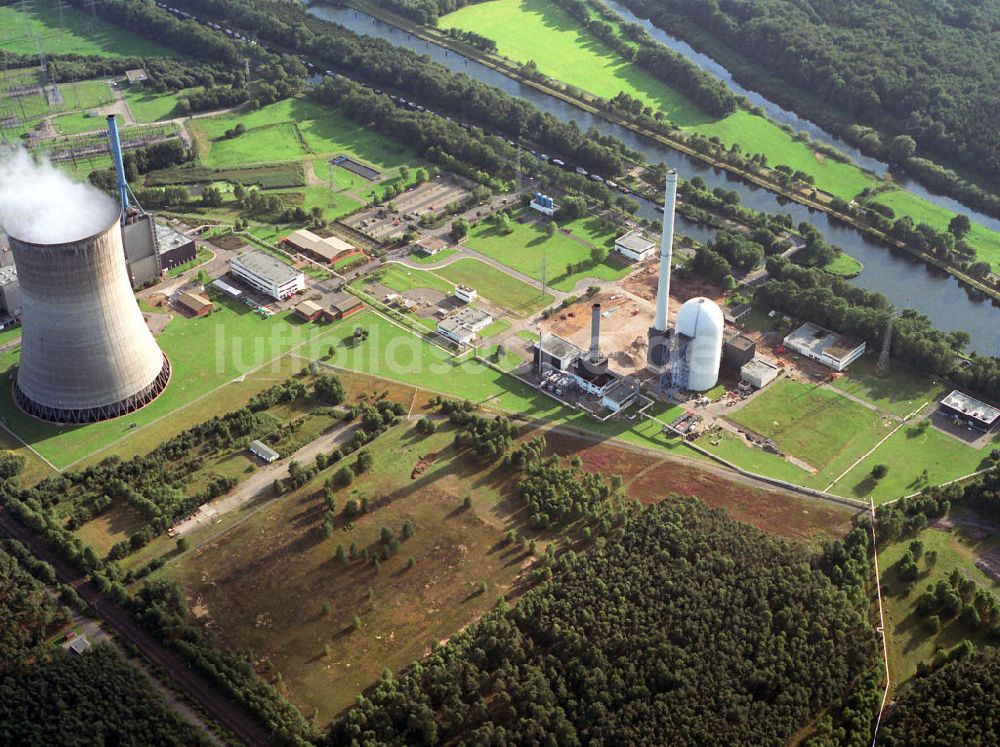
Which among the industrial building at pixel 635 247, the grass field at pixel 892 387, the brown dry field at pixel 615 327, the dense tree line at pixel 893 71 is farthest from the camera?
the dense tree line at pixel 893 71

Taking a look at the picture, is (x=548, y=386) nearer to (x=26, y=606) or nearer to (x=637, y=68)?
(x=26, y=606)

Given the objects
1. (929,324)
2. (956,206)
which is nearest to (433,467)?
(929,324)

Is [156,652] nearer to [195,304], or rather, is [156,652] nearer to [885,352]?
[195,304]

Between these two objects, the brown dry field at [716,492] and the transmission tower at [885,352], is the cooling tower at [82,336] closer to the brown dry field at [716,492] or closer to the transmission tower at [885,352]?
the brown dry field at [716,492]

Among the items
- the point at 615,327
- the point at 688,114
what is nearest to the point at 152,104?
the point at 688,114

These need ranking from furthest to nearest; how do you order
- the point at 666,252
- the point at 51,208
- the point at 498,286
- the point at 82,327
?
1. the point at 498,286
2. the point at 666,252
3. the point at 51,208
4. the point at 82,327

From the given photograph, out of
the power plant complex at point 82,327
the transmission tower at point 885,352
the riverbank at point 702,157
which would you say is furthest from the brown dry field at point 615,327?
the power plant complex at point 82,327

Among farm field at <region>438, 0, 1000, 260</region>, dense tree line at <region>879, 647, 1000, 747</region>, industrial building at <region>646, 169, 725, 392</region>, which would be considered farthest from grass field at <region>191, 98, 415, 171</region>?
dense tree line at <region>879, 647, 1000, 747</region>

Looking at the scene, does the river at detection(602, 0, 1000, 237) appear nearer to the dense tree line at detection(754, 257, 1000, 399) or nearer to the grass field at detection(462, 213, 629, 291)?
the dense tree line at detection(754, 257, 1000, 399)
